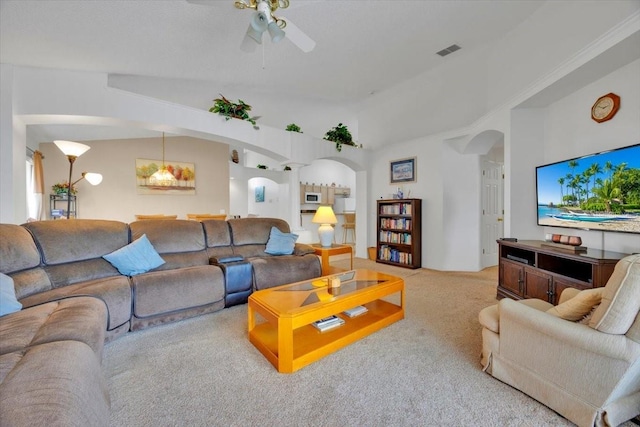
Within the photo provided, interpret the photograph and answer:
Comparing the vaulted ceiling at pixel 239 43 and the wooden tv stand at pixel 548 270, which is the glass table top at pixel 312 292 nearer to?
the wooden tv stand at pixel 548 270

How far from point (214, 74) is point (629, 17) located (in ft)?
14.3

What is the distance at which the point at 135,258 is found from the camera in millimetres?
2584

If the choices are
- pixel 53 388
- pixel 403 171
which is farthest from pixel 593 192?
pixel 53 388

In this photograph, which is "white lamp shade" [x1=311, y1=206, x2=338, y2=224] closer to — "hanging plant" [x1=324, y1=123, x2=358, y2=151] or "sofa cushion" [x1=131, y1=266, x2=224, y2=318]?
"sofa cushion" [x1=131, y1=266, x2=224, y2=318]

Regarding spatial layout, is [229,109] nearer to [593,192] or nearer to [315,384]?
[315,384]

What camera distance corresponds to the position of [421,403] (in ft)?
4.84

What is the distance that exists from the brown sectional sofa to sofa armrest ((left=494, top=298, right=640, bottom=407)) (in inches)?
80.5

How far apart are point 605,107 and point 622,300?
7.83 ft

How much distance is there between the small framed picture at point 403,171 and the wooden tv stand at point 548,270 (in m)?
2.33

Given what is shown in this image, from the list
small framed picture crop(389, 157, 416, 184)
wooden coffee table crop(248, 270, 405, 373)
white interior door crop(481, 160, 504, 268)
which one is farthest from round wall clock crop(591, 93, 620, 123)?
small framed picture crop(389, 157, 416, 184)

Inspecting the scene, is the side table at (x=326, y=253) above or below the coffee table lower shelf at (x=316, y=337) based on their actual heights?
above

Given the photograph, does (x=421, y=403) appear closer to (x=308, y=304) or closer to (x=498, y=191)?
(x=308, y=304)

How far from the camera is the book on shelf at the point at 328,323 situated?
2130 millimetres

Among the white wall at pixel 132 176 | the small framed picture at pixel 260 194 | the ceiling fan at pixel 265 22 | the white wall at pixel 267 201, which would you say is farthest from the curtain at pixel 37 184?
the small framed picture at pixel 260 194
